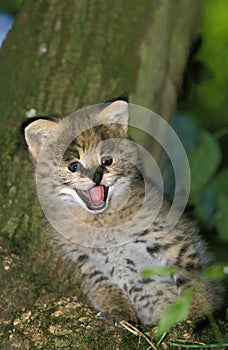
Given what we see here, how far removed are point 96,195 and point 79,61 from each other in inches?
53.5

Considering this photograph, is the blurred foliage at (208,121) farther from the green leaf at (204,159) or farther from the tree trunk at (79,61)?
the tree trunk at (79,61)

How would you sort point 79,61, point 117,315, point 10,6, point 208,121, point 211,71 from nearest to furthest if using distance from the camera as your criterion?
1. point 117,315
2. point 79,61
3. point 211,71
4. point 208,121
5. point 10,6

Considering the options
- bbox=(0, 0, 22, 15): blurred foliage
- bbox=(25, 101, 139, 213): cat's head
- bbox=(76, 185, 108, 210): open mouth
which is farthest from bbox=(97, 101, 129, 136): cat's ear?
bbox=(0, 0, 22, 15): blurred foliage

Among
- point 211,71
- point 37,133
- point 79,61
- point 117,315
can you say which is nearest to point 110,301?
point 117,315

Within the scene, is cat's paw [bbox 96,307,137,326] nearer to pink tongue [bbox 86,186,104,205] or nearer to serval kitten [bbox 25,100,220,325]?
serval kitten [bbox 25,100,220,325]

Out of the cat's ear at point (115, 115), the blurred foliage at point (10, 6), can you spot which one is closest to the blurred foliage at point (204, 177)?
the cat's ear at point (115, 115)

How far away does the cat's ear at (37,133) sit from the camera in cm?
343

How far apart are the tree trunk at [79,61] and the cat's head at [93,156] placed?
1.72 ft

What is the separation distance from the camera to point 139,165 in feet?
12.2

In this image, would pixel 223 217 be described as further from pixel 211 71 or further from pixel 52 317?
pixel 211 71

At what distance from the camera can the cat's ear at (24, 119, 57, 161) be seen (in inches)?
135

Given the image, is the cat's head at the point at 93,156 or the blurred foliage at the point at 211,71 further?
the blurred foliage at the point at 211,71

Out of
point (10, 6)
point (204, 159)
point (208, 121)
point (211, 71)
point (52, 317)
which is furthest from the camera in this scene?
point (10, 6)

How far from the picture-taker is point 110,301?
3.55 m
